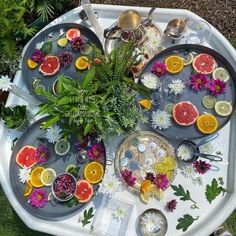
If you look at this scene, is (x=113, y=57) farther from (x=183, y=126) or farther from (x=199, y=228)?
(x=199, y=228)

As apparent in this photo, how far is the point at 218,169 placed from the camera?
293cm

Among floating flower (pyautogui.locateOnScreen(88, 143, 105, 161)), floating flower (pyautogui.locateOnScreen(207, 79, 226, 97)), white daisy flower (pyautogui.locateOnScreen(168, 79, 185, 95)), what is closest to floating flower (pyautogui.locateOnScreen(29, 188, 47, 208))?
floating flower (pyautogui.locateOnScreen(88, 143, 105, 161))

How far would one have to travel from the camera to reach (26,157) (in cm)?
310

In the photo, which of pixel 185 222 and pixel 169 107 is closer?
pixel 185 222

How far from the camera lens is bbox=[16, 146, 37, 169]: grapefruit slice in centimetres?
308

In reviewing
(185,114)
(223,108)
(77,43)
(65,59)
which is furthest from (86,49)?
(223,108)

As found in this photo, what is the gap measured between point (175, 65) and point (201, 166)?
797 mm

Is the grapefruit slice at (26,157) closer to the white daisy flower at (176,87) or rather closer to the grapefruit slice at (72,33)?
the grapefruit slice at (72,33)

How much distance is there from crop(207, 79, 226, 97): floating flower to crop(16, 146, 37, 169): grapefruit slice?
1449mm

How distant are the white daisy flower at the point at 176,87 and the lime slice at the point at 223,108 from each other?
0.94 ft

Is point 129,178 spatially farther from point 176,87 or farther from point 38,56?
point 38,56

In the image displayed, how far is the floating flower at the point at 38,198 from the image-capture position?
2986 millimetres

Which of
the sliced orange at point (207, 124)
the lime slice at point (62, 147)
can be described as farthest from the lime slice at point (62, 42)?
the sliced orange at point (207, 124)

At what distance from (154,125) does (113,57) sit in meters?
0.60
